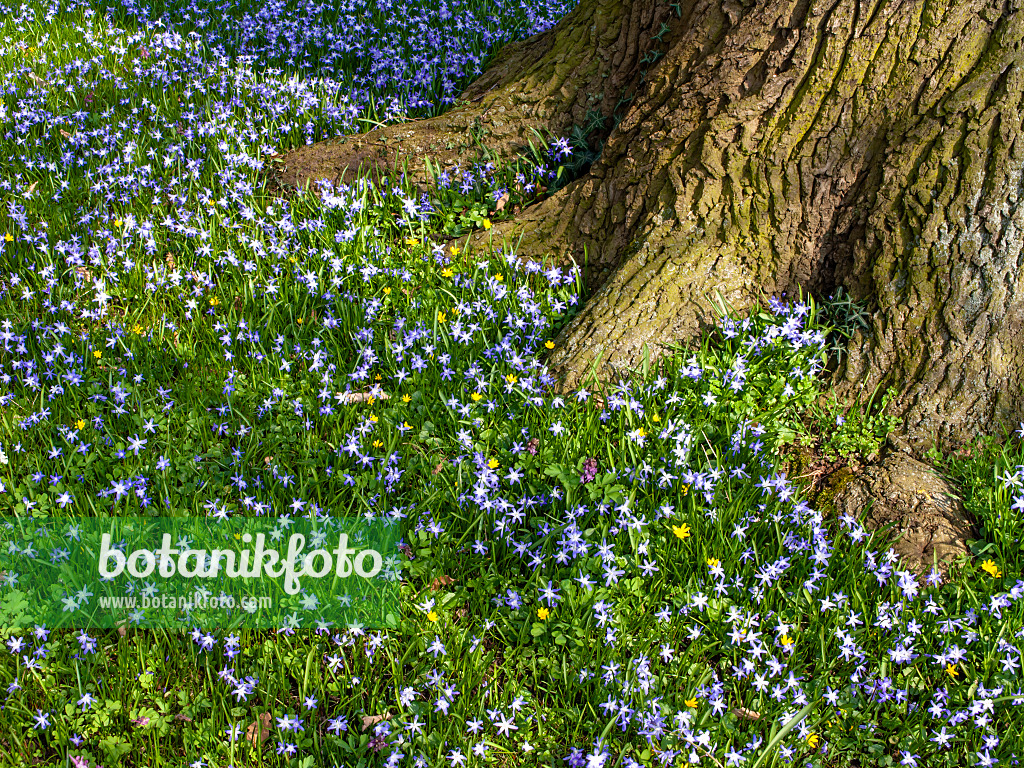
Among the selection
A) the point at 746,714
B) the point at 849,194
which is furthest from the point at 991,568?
the point at 849,194

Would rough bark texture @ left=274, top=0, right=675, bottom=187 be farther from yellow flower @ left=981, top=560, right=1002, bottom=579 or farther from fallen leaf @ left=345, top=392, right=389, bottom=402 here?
yellow flower @ left=981, top=560, right=1002, bottom=579

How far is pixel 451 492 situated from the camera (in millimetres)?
3000

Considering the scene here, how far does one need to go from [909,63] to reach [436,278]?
7.61 ft

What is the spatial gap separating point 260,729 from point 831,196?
10.2 feet

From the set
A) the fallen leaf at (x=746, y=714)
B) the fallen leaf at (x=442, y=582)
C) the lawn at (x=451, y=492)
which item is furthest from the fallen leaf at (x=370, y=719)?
the fallen leaf at (x=746, y=714)

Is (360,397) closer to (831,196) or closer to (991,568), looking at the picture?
(831,196)

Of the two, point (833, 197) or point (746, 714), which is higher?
point (833, 197)

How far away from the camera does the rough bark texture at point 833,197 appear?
314 centimetres

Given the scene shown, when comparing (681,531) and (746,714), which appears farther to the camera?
(681,531)

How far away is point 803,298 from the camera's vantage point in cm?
362

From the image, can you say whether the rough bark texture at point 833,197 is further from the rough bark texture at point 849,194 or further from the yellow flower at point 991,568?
the yellow flower at point 991,568

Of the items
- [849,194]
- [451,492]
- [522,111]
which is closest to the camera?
[451,492]

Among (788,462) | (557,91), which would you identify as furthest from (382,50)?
(788,462)

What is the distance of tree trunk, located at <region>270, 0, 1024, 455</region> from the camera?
10.3 feet
